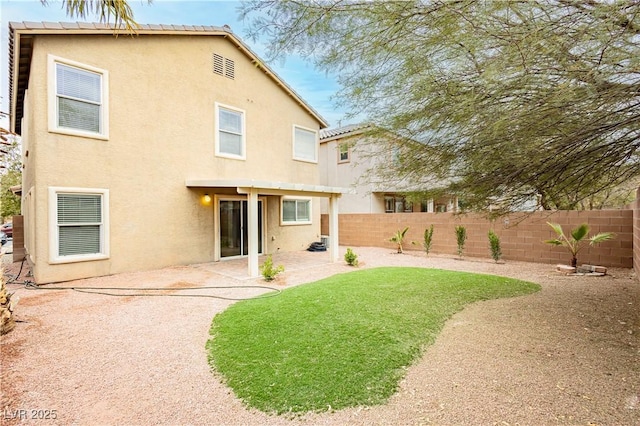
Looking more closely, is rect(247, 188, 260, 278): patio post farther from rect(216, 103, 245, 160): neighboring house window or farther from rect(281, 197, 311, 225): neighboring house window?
rect(281, 197, 311, 225): neighboring house window

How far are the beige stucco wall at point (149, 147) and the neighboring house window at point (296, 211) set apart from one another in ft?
6.93

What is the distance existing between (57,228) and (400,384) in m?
9.01

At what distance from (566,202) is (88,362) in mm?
8239

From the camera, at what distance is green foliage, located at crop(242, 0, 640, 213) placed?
3246 mm

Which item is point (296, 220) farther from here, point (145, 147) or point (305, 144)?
point (145, 147)

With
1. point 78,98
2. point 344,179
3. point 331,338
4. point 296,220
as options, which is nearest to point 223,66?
point 78,98

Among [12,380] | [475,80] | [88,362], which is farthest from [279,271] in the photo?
[475,80]

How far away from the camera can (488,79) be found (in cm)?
357

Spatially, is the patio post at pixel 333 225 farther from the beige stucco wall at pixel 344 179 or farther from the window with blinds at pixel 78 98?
the window with blinds at pixel 78 98

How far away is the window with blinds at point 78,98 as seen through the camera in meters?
8.39

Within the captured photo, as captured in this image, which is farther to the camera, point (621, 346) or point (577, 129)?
point (621, 346)

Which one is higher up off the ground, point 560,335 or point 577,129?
point 577,129

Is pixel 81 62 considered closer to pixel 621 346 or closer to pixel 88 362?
pixel 88 362

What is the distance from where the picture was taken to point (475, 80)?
3.90 metres
